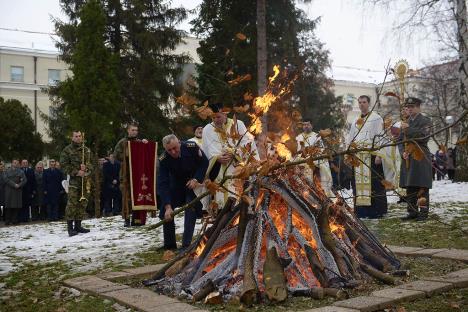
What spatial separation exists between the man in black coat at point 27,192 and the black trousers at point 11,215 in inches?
13.5

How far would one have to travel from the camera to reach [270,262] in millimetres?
5109

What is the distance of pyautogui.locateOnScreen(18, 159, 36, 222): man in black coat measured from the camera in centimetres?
1730

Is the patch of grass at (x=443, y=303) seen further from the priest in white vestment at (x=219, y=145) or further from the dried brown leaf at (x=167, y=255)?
the priest in white vestment at (x=219, y=145)

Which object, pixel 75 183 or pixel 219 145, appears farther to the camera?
pixel 75 183

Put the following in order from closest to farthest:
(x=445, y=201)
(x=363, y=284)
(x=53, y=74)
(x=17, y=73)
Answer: (x=363, y=284), (x=445, y=201), (x=17, y=73), (x=53, y=74)

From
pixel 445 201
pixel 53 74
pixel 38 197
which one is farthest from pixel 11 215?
pixel 53 74

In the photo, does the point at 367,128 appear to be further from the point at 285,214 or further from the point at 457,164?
the point at 457,164

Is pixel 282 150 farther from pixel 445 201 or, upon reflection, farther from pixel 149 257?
pixel 445 201

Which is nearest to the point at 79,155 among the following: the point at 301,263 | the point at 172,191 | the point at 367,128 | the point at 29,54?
the point at 172,191

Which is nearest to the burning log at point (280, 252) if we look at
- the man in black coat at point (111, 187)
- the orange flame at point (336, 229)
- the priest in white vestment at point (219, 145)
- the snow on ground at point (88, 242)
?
the orange flame at point (336, 229)

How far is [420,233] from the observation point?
855cm

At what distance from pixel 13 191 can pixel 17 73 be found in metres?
29.4

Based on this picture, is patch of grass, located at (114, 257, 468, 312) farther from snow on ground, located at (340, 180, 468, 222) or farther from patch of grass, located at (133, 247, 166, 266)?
snow on ground, located at (340, 180, 468, 222)

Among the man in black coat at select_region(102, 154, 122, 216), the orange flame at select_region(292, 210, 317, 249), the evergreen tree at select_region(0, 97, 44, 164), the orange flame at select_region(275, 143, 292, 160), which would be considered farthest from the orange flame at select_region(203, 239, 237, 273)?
the evergreen tree at select_region(0, 97, 44, 164)
